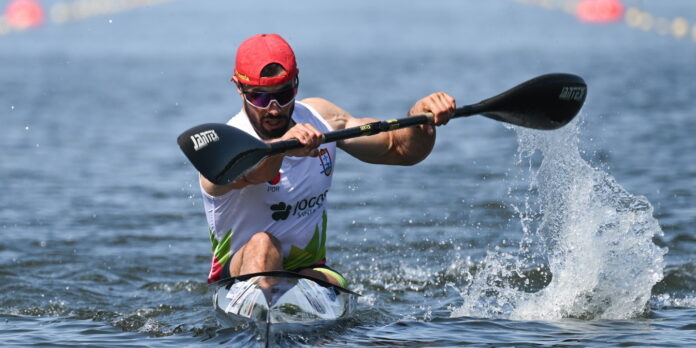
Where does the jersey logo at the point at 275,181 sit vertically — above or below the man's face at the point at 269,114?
below

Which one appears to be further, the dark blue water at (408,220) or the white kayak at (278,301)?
the dark blue water at (408,220)

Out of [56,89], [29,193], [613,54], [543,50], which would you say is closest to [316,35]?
[543,50]

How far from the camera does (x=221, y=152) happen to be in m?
5.75

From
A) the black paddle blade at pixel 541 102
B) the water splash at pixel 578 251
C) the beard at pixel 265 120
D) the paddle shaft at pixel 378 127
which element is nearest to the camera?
the paddle shaft at pixel 378 127

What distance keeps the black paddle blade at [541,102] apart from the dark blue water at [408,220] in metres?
0.21

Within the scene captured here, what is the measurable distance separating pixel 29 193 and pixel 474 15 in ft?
194

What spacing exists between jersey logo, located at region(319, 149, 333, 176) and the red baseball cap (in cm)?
59

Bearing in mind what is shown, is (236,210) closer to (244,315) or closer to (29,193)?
(244,315)

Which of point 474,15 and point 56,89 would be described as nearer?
point 56,89

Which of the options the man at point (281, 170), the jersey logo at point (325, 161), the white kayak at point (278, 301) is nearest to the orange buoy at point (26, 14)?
the man at point (281, 170)

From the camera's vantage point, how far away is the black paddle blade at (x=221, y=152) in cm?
574

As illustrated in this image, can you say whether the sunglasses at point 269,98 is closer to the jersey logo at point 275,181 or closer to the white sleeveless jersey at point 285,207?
the white sleeveless jersey at point 285,207

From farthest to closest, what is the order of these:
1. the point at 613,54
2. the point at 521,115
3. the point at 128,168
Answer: the point at 613,54, the point at 128,168, the point at 521,115

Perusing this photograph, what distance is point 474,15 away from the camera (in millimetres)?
70875
